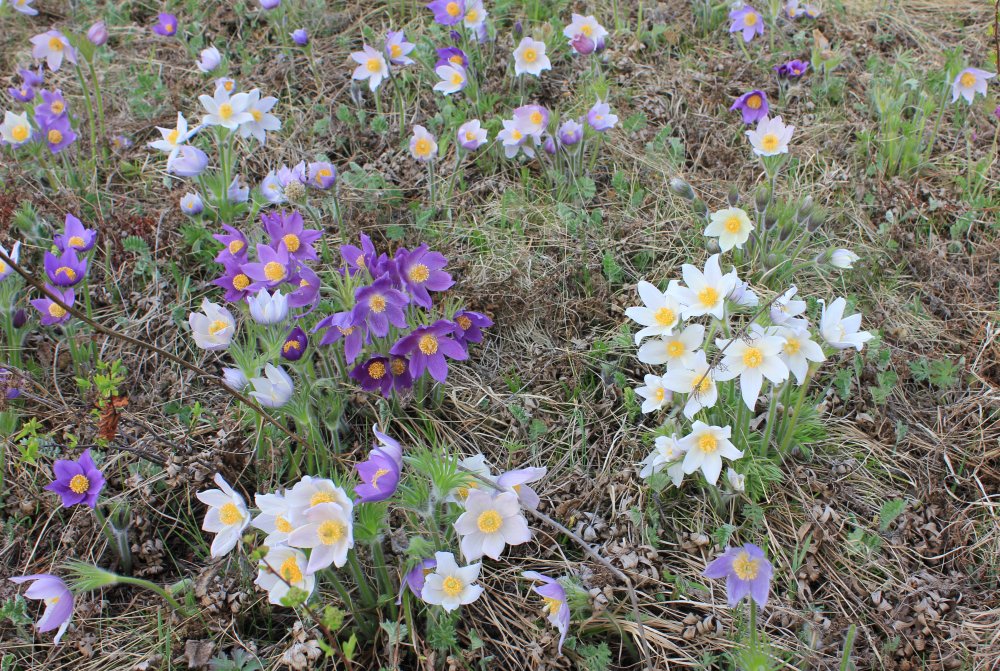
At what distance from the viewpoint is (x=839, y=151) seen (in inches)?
144

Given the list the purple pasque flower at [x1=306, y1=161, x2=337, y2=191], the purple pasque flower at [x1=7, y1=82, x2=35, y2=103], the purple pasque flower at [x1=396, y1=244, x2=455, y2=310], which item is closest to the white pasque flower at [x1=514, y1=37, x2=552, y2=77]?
the purple pasque flower at [x1=306, y1=161, x2=337, y2=191]

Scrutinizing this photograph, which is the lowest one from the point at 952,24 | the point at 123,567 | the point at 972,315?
the point at 123,567

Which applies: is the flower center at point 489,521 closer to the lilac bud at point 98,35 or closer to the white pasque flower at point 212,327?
the white pasque flower at point 212,327

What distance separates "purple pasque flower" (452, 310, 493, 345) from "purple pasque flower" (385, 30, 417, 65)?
161cm

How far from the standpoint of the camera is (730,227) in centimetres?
291

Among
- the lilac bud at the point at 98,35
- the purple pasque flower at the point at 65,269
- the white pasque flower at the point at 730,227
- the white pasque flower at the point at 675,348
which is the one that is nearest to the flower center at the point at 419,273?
the white pasque flower at the point at 675,348

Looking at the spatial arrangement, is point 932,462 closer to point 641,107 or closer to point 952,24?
point 641,107

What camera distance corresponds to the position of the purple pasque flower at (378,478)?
1905 millimetres

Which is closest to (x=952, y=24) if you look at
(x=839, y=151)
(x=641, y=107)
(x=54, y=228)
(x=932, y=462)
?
(x=839, y=151)

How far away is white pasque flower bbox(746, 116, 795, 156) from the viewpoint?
3102 millimetres

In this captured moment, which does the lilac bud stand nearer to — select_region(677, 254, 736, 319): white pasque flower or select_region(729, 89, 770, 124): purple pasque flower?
select_region(729, 89, 770, 124): purple pasque flower

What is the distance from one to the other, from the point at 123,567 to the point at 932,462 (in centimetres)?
256

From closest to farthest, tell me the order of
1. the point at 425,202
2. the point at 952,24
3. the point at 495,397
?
1. the point at 495,397
2. the point at 425,202
3. the point at 952,24

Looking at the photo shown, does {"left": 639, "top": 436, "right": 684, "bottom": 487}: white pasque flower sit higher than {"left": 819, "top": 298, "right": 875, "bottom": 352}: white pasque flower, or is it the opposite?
{"left": 819, "top": 298, "right": 875, "bottom": 352}: white pasque flower
